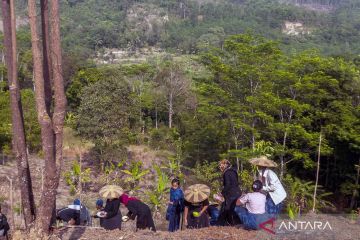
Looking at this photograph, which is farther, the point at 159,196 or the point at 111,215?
the point at 159,196

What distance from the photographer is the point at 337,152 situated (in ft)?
48.8

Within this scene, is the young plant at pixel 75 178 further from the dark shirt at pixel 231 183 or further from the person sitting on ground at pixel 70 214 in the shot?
the dark shirt at pixel 231 183

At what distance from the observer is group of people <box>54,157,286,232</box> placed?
17.0 feet

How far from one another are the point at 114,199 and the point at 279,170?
977cm

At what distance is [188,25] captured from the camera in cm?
10206

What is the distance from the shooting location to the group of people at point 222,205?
5.18 metres

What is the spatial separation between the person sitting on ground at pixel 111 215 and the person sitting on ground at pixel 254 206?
1.73 metres

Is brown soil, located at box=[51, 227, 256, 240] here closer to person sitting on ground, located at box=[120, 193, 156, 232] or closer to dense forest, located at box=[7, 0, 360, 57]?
person sitting on ground, located at box=[120, 193, 156, 232]

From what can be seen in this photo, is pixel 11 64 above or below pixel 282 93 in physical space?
above

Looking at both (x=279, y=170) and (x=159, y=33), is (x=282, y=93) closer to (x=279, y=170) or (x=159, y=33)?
(x=279, y=170)

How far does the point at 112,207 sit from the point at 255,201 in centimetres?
201

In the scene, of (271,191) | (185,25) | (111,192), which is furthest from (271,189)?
(185,25)

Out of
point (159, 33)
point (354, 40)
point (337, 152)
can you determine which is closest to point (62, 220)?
point (337, 152)

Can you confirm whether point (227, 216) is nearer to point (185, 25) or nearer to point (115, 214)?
point (115, 214)
